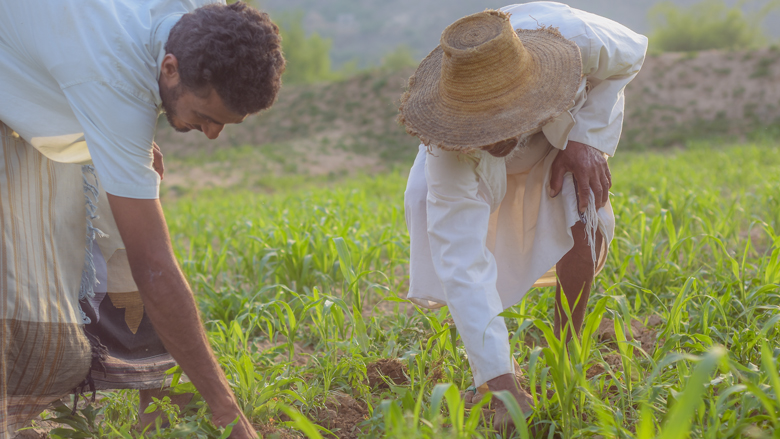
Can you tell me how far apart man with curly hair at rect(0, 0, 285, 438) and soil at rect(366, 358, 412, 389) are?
→ 2.05 feet

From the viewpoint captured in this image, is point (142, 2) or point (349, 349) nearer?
point (142, 2)

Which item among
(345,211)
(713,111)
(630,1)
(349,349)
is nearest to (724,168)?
(345,211)

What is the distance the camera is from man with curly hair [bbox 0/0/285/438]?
4.34 feet

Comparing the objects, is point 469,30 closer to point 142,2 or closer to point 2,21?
point 142,2

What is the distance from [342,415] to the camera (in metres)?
1.81

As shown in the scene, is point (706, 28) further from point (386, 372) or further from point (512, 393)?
point (512, 393)

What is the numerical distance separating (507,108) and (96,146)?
40.2 inches

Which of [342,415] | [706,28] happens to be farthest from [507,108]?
[706,28]

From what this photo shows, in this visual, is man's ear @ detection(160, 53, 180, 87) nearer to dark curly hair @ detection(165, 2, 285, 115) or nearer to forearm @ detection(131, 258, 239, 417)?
dark curly hair @ detection(165, 2, 285, 115)

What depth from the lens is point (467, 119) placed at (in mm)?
1513

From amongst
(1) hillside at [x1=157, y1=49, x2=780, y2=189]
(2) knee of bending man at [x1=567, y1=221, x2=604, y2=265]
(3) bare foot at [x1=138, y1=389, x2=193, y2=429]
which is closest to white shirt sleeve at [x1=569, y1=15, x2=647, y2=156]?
(2) knee of bending man at [x1=567, y1=221, x2=604, y2=265]

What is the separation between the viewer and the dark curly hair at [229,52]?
1.34m

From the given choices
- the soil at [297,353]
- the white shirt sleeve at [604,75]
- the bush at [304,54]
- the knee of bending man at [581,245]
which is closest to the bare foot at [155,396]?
the soil at [297,353]

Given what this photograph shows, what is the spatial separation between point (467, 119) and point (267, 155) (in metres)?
12.6
